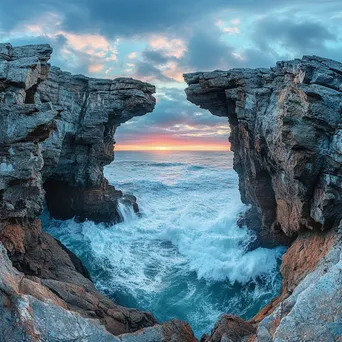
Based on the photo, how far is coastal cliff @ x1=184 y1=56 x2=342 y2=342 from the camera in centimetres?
848

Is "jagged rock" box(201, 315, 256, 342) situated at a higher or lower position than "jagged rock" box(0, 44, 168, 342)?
lower

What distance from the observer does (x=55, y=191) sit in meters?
33.9

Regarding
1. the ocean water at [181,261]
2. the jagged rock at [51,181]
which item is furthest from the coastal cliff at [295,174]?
the jagged rock at [51,181]

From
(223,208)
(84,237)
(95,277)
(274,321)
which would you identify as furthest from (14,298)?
(223,208)

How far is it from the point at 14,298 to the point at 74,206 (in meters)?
25.1

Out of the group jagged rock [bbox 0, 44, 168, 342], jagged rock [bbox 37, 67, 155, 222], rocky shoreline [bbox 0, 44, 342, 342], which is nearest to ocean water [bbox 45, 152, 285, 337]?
jagged rock [bbox 37, 67, 155, 222]

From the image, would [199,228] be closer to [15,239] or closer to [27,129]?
[15,239]

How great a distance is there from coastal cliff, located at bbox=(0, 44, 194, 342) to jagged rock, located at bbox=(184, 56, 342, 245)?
816 cm

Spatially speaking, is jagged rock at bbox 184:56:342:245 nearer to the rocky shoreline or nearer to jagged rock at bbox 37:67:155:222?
the rocky shoreline

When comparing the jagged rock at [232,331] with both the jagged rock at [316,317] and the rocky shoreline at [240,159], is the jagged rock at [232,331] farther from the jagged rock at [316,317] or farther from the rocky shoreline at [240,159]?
the jagged rock at [316,317]

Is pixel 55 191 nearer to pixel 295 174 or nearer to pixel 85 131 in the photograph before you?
pixel 85 131

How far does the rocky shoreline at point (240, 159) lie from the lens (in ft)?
29.8

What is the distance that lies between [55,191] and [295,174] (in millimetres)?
25690

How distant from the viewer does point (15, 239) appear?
16.9 metres
